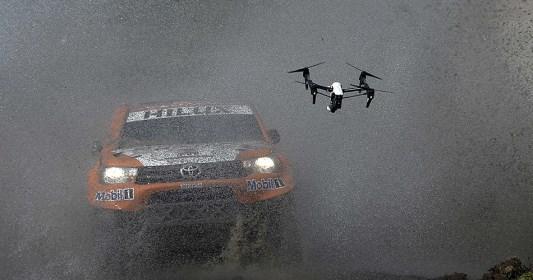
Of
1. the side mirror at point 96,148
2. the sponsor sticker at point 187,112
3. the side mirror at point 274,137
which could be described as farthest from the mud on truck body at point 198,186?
the sponsor sticker at point 187,112

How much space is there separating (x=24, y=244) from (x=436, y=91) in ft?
26.1

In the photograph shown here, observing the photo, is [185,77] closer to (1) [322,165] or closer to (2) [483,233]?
(1) [322,165]

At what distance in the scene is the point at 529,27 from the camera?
1367cm

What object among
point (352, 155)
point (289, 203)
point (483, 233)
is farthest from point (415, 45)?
point (289, 203)

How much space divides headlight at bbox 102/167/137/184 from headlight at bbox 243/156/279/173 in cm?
106

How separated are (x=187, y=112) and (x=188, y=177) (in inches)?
75.0

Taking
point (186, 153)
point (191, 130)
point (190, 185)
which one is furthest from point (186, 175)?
point (191, 130)

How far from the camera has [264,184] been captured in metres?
7.09

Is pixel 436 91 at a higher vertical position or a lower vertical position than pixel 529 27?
lower

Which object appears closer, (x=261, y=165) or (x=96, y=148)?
(x=261, y=165)

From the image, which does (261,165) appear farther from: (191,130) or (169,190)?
(191,130)

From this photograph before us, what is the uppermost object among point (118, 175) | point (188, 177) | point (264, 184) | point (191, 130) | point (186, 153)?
point (191, 130)

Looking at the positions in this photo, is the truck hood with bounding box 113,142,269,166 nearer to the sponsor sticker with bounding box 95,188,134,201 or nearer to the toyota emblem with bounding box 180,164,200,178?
the toyota emblem with bounding box 180,164,200,178

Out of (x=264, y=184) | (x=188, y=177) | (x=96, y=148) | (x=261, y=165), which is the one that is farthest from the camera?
(x=96, y=148)
